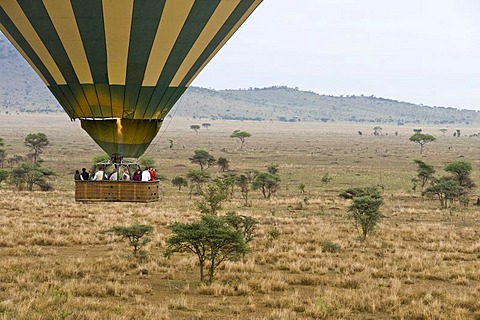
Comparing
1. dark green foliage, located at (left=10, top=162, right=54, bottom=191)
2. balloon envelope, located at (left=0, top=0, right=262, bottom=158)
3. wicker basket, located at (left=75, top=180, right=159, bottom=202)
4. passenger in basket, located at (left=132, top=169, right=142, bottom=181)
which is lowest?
dark green foliage, located at (left=10, top=162, right=54, bottom=191)

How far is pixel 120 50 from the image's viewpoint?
12.0 metres

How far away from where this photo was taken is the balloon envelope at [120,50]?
1152 cm

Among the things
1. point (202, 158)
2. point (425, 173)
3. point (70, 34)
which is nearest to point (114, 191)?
point (70, 34)

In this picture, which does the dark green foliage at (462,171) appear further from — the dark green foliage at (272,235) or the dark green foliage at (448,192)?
the dark green foliage at (272,235)

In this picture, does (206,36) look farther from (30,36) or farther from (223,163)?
(223,163)

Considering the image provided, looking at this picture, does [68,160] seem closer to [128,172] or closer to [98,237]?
[98,237]

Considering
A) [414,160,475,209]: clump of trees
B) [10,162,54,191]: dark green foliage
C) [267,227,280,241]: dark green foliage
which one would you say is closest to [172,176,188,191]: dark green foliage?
[10,162,54,191]: dark green foliage

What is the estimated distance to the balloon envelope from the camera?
1152 cm

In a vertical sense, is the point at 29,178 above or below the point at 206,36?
below

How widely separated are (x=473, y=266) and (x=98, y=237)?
11.6 m

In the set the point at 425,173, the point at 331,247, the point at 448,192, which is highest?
the point at 425,173

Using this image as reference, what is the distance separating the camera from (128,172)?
12.9 metres

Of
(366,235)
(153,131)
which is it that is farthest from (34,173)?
(153,131)

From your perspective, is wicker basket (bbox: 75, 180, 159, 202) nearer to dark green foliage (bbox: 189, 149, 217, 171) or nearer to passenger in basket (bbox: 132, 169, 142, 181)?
passenger in basket (bbox: 132, 169, 142, 181)
